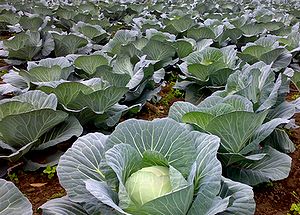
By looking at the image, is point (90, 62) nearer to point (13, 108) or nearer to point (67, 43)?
point (13, 108)

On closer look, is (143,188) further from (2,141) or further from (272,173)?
(2,141)

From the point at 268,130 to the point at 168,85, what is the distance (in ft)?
7.56

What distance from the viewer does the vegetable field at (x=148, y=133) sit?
149 centimetres

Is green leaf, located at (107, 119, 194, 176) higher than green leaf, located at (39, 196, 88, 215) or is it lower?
higher

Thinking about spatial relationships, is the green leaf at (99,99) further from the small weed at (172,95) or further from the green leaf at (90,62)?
the small weed at (172,95)

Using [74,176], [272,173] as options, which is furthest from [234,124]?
[74,176]

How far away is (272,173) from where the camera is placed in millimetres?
2078

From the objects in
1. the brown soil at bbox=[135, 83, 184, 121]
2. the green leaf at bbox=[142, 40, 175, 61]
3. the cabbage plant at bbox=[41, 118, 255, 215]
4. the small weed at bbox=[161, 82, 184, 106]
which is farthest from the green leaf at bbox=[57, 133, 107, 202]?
the green leaf at bbox=[142, 40, 175, 61]

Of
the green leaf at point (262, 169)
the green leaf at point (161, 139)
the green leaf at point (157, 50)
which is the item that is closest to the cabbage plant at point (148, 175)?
the green leaf at point (161, 139)

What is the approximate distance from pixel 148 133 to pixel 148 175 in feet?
0.67

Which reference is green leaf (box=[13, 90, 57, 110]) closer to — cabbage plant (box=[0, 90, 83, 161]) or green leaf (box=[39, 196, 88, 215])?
cabbage plant (box=[0, 90, 83, 161])

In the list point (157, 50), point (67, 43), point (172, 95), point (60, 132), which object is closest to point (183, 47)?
point (157, 50)

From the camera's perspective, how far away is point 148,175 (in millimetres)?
1507

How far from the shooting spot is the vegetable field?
1492 mm
